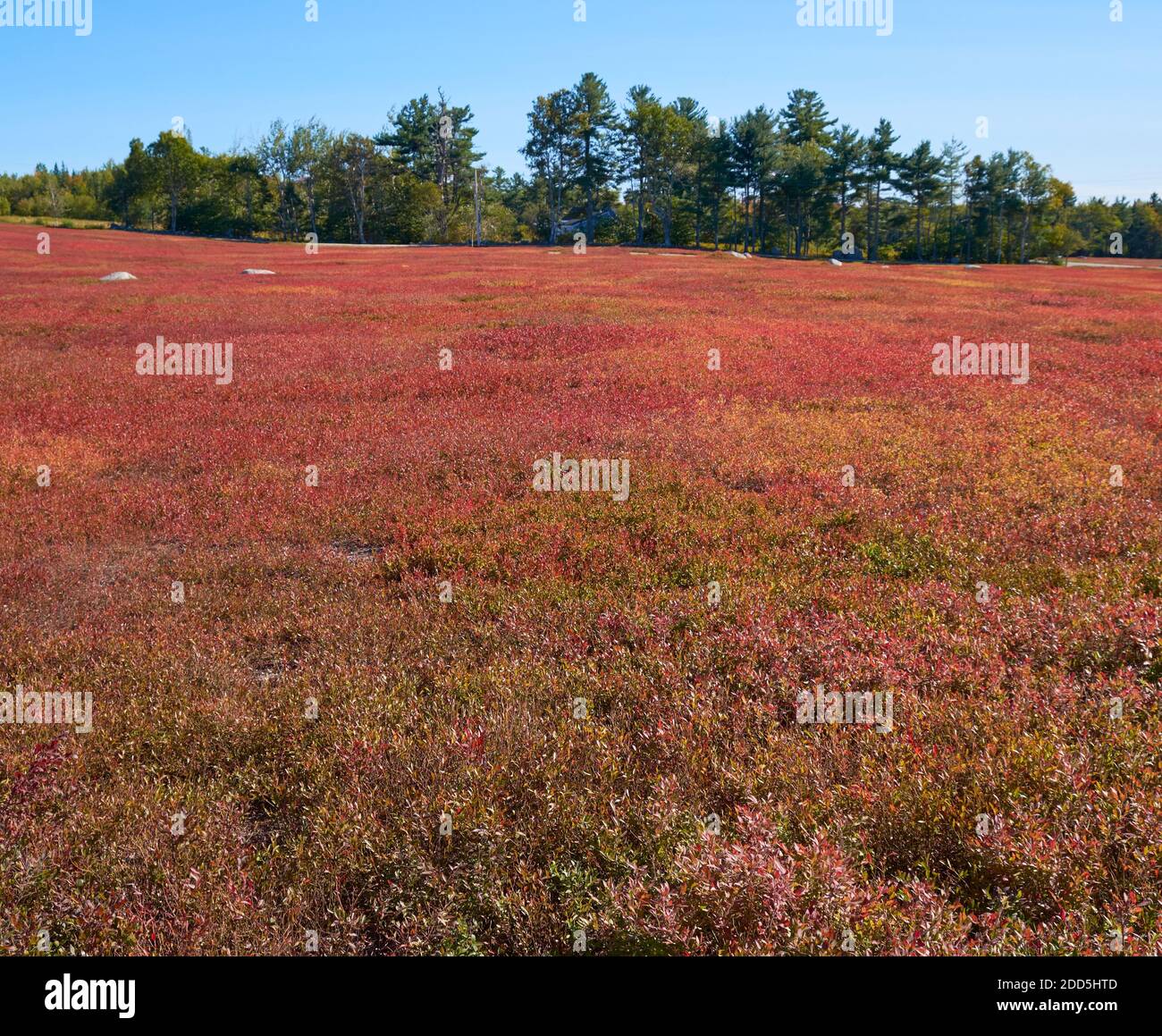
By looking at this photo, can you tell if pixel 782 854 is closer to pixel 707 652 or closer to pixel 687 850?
pixel 687 850

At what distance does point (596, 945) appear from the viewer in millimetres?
3553

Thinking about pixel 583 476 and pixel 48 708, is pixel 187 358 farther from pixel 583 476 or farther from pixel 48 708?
pixel 48 708

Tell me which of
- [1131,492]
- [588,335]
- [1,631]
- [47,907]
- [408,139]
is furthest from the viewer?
[408,139]

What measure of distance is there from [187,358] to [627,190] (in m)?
106

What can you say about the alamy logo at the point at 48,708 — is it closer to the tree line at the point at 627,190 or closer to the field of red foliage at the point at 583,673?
the field of red foliage at the point at 583,673

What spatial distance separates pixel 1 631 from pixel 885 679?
24.8ft

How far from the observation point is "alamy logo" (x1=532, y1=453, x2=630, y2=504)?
10.2 metres

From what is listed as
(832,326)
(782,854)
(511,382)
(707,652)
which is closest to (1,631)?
(707,652)

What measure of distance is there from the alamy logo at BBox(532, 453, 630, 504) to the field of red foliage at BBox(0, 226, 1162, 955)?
7.9 inches

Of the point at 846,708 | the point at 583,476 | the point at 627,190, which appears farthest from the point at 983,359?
the point at 627,190

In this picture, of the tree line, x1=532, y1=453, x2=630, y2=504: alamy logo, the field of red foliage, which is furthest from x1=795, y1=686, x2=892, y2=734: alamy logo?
the tree line
